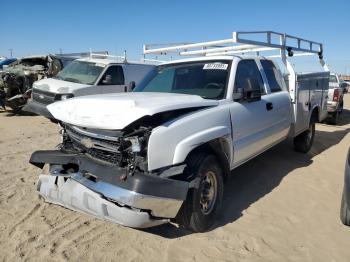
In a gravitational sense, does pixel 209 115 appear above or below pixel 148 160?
above

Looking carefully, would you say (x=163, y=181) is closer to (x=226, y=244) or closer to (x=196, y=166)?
(x=196, y=166)

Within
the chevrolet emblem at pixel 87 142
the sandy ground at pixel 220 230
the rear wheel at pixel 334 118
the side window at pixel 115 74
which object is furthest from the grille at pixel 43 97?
the rear wheel at pixel 334 118

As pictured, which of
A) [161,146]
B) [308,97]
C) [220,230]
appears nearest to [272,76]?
[308,97]

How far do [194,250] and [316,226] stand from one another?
1.61m

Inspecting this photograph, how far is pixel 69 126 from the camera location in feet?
13.9

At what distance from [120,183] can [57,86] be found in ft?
24.7

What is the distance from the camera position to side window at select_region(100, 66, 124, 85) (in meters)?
10.9

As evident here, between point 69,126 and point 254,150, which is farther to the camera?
point 254,150

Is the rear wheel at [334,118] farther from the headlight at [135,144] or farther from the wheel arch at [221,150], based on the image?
the headlight at [135,144]

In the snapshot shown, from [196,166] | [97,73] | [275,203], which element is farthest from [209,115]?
[97,73]

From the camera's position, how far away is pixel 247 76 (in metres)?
5.29

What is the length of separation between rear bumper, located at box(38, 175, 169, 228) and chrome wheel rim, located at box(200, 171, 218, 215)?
587mm

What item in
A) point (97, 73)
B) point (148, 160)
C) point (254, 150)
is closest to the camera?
point (148, 160)

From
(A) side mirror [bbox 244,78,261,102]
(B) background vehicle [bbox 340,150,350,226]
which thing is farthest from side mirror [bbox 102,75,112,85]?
(B) background vehicle [bbox 340,150,350,226]
